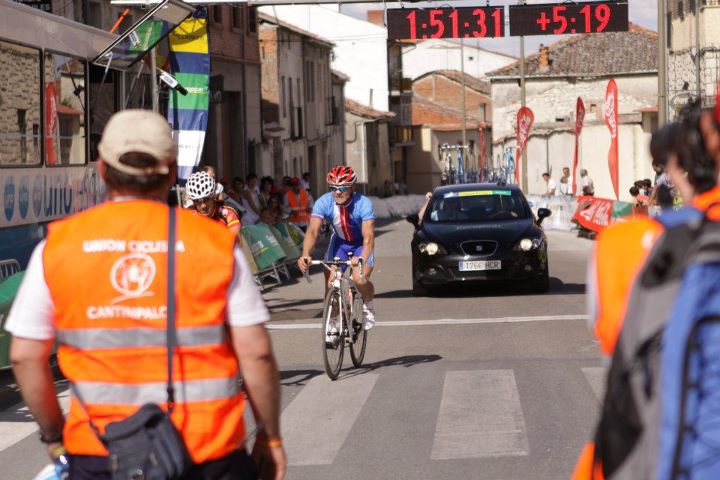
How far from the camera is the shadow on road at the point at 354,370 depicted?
454 inches

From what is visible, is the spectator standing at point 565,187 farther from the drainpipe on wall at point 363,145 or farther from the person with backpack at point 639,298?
the person with backpack at point 639,298

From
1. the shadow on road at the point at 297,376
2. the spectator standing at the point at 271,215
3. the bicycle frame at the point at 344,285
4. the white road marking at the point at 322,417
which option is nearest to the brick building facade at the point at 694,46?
the spectator standing at the point at 271,215

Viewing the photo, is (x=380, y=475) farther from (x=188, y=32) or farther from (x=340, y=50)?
(x=340, y=50)

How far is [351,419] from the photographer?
9.41 m

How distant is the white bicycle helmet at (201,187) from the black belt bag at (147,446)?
6.74 m

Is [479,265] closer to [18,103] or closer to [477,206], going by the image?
[477,206]

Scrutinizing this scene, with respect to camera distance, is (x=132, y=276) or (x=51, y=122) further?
(x=51, y=122)

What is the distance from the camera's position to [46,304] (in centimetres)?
370

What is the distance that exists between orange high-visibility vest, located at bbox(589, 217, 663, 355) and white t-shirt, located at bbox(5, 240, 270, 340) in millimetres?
951

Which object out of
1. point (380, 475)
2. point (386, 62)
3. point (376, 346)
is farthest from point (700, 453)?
point (386, 62)

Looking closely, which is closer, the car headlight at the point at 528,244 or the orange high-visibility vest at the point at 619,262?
the orange high-visibility vest at the point at 619,262

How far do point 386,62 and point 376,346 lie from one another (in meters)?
76.0

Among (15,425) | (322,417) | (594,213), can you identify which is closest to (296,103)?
(594,213)

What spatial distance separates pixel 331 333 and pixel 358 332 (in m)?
0.73
